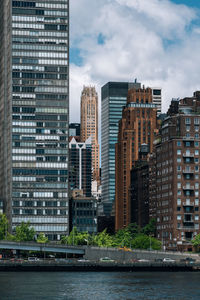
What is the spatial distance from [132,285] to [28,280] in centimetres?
2994

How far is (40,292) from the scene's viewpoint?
160375 mm

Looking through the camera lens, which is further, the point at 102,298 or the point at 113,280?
the point at 113,280

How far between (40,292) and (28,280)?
35.5 meters

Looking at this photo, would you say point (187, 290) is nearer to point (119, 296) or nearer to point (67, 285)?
point (119, 296)

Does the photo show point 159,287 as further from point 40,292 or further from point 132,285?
point 40,292

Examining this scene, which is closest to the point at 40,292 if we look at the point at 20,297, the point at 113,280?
the point at 20,297

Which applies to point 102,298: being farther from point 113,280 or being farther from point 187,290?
point 113,280

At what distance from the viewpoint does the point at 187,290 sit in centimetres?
16588

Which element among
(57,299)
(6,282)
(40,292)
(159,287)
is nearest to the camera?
(57,299)

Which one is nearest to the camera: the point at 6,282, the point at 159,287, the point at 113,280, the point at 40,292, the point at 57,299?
the point at 57,299

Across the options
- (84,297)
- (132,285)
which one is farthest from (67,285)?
(84,297)

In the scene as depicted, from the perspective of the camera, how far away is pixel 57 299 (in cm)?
14775

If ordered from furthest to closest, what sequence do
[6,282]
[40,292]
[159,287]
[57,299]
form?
[6,282], [159,287], [40,292], [57,299]

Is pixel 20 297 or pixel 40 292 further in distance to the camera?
pixel 40 292
